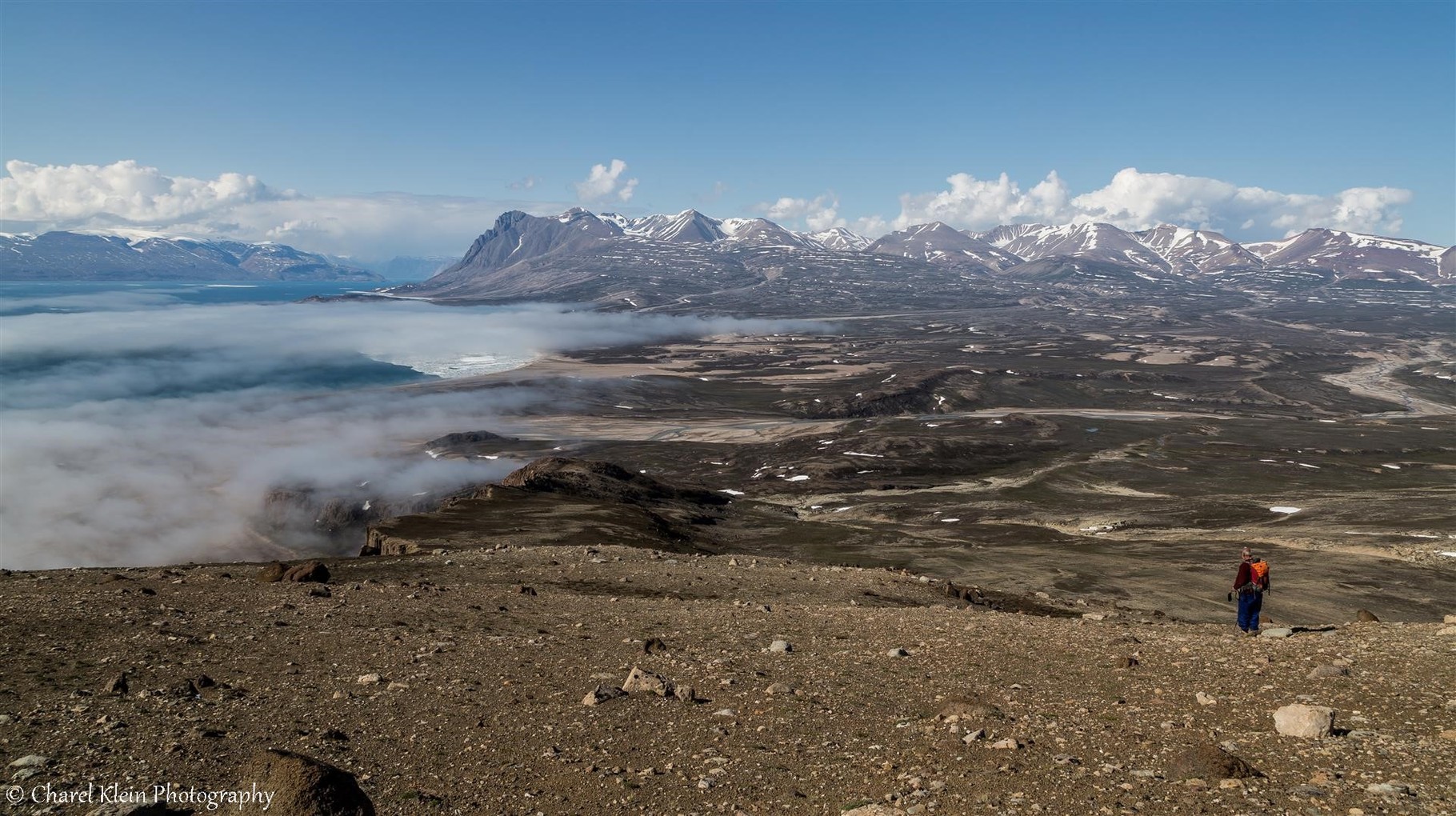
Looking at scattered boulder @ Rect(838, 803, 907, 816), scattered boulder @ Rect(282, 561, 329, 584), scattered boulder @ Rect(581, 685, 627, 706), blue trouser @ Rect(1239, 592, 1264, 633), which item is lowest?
scattered boulder @ Rect(282, 561, 329, 584)

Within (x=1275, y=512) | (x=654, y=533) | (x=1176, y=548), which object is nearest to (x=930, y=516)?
(x=1176, y=548)

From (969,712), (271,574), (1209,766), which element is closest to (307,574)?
(271,574)

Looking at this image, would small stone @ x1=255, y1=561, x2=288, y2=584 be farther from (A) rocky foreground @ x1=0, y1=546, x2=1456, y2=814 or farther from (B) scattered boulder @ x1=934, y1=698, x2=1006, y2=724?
(B) scattered boulder @ x1=934, y1=698, x2=1006, y2=724

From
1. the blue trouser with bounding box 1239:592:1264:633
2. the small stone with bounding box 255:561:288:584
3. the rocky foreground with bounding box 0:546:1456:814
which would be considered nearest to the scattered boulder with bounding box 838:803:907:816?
the rocky foreground with bounding box 0:546:1456:814

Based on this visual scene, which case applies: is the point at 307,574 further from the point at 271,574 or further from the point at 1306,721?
the point at 1306,721

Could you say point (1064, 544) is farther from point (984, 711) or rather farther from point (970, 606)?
point (984, 711)

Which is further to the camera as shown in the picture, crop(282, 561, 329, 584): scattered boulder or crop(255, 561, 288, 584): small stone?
crop(282, 561, 329, 584): scattered boulder

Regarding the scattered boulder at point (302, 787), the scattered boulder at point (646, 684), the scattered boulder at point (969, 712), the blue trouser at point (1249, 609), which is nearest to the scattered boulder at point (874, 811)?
the scattered boulder at point (969, 712)

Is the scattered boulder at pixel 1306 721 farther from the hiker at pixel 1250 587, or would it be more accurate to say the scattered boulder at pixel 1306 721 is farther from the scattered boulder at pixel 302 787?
the scattered boulder at pixel 302 787
